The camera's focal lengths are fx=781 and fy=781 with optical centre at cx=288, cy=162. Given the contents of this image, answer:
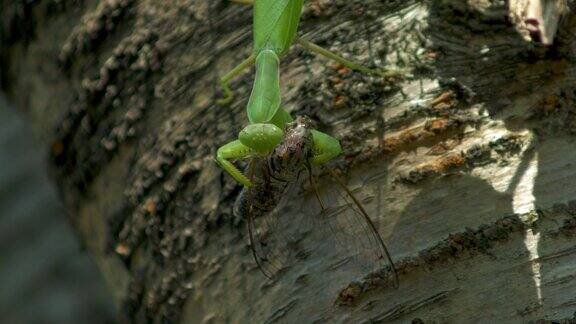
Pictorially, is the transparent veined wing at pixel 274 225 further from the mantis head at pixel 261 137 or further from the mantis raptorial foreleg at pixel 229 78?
the mantis raptorial foreleg at pixel 229 78

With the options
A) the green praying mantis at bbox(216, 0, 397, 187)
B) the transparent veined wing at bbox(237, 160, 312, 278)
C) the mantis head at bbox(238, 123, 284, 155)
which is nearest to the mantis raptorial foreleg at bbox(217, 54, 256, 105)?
the green praying mantis at bbox(216, 0, 397, 187)

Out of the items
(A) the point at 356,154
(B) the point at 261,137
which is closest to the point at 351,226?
(A) the point at 356,154

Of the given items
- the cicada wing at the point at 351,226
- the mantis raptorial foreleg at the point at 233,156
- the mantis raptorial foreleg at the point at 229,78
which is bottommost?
the cicada wing at the point at 351,226

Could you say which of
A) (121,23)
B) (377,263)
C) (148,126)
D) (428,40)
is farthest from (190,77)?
(377,263)

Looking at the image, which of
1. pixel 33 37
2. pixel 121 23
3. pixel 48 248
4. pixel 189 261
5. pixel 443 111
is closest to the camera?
pixel 443 111

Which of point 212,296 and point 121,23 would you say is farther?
point 121,23

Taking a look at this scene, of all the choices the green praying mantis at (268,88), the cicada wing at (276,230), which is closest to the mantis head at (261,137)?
the green praying mantis at (268,88)

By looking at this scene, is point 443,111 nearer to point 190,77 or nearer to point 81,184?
point 190,77
